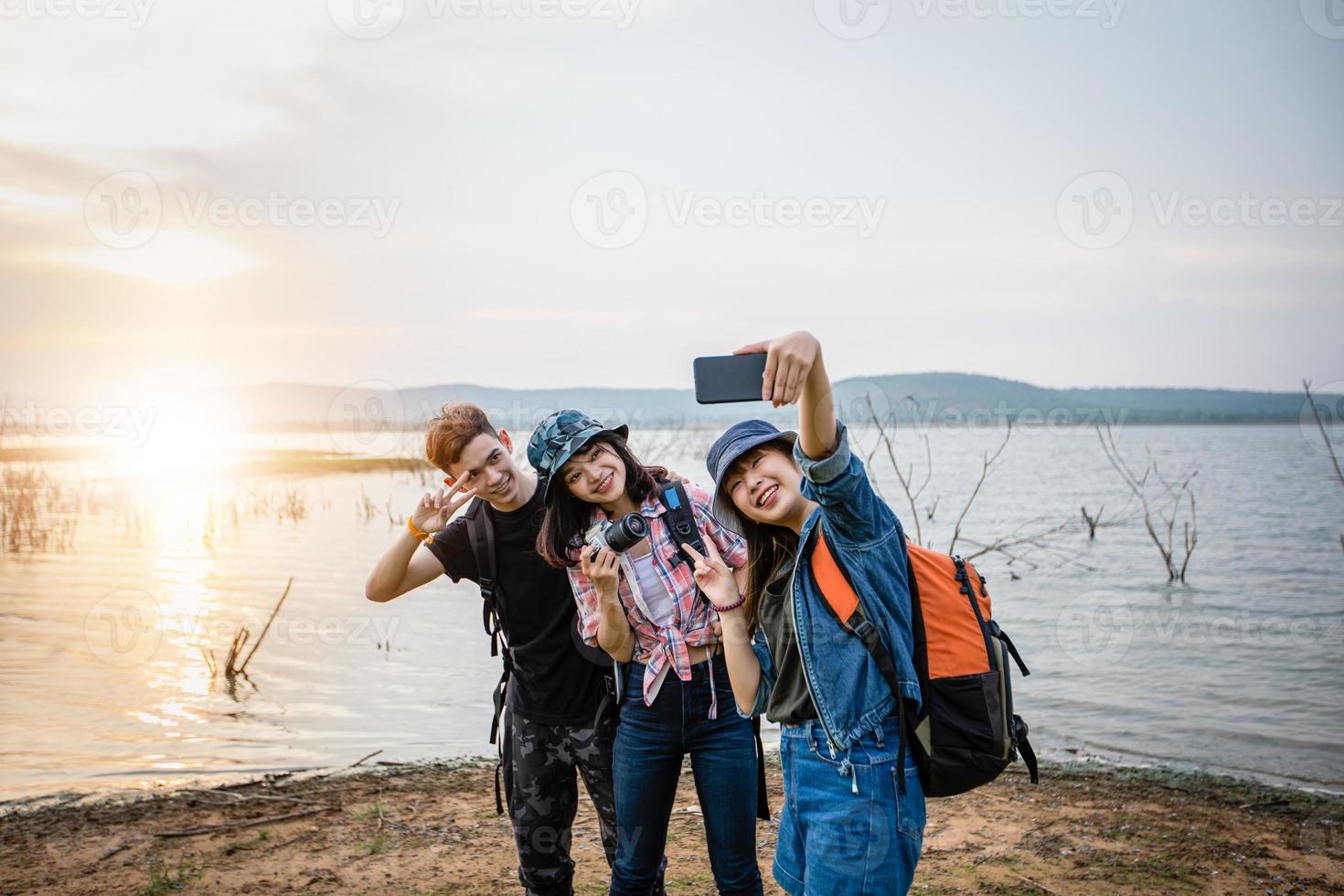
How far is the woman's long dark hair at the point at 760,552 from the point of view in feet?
7.72

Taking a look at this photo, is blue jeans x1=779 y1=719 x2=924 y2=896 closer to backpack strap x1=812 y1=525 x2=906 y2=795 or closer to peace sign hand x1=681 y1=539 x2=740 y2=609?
backpack strap x1=812 y1=525 x2=906 y2=795

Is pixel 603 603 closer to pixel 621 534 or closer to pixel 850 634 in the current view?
pixel 621 534

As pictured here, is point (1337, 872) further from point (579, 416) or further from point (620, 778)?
point (579, 416)

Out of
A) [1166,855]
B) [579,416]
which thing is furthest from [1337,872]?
[579,416]

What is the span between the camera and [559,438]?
107 inches

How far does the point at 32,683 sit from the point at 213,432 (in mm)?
66618

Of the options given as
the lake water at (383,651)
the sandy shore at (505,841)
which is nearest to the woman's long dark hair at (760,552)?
the sandy shore at (505,841)

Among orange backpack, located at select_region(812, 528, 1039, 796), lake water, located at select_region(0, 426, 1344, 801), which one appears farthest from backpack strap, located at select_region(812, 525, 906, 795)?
lake water, located at select_region(0, 426, 1344, 801)

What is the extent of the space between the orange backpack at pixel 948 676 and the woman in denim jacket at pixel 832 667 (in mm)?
25

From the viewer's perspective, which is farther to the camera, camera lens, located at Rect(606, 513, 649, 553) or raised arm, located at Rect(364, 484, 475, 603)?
raised arm, located at Rect(364, 484, 475, 603)

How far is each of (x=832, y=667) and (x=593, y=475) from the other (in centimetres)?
96

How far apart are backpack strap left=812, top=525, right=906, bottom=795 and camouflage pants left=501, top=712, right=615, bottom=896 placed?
3.69ft

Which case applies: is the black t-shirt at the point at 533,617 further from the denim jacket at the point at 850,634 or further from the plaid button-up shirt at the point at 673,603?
the denim jacket at the point at 850,634

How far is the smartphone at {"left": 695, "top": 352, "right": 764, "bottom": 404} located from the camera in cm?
191
